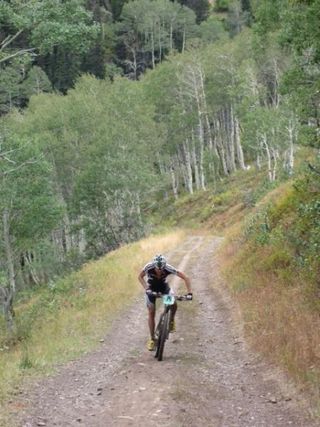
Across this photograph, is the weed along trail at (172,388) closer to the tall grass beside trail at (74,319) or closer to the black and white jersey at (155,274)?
the tall grass beside trail at (74,319)

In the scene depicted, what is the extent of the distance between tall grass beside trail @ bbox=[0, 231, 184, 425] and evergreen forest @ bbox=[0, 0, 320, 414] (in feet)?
6.73

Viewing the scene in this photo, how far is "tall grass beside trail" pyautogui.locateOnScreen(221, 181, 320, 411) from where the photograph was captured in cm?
926

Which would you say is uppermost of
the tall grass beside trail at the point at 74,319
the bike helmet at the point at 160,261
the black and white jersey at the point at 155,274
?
the bike helmet at the point at 160,261

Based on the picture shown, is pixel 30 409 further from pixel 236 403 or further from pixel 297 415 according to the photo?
pixel 297 415

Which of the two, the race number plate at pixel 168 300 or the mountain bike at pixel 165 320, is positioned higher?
the race number plate at pixel 168 300

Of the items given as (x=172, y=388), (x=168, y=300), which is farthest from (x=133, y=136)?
(x=172, y=388)

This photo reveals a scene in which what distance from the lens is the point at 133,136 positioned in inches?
1718

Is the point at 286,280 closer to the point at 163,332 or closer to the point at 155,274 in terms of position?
the point at 155,274

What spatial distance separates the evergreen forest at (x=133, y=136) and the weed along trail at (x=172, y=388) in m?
2.32

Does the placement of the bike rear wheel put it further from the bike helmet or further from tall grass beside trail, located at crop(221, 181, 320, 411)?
tall grass beside trail, located at crop(221, 181, 320, 411)

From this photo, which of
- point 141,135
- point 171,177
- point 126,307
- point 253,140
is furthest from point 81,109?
point 126,307

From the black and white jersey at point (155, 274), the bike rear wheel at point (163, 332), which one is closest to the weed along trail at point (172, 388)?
the bike rear wheel at point (163, 332)

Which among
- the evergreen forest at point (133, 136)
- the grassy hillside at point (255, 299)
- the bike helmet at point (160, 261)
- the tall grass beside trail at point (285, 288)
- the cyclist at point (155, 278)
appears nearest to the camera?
the tall grass beside trail at point (285, 288)

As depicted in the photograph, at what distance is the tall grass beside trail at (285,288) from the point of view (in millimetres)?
9258
